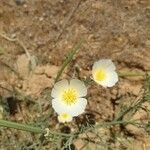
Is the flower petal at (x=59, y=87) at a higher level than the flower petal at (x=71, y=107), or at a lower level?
higher

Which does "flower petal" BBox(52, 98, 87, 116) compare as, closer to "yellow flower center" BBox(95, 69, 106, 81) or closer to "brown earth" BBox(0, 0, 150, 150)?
"yellow flower center" BBox(95, 69, 106, 81)

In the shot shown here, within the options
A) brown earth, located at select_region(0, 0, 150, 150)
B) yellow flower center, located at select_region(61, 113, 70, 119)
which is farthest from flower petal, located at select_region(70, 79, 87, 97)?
brown earth, located at select_region(0, 0, 150, 150)

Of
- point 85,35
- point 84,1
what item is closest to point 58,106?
point 85,35

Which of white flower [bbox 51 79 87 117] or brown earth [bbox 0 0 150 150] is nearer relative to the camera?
white flower [bbox 51 79 87 117]

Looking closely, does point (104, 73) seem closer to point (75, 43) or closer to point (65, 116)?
point (65, 116)

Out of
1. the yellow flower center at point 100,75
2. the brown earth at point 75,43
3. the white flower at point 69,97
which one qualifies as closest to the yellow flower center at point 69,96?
the white flower at point 69,97

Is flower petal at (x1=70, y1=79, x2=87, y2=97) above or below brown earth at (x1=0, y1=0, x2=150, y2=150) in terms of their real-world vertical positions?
below

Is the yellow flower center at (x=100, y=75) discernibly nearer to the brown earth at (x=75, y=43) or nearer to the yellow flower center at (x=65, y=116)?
the yellow flower center at (x=65, y=116)
